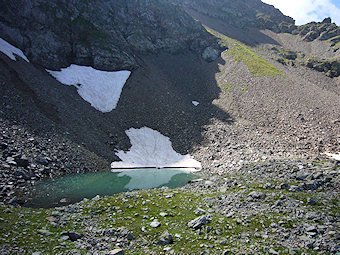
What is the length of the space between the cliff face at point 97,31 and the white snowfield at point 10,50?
2.13 metres

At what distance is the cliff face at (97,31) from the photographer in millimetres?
61719

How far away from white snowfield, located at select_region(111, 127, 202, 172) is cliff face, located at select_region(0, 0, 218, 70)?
2831cm

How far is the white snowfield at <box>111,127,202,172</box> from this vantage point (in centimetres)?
4612

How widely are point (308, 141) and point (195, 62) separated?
55081 mm

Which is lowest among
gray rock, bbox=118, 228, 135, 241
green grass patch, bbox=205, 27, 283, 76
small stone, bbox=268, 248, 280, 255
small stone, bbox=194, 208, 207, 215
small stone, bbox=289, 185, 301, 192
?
gray rock, bbox=118, 228, 135, 241

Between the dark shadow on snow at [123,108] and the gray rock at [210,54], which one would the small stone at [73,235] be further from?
the gray rock at [210,54]

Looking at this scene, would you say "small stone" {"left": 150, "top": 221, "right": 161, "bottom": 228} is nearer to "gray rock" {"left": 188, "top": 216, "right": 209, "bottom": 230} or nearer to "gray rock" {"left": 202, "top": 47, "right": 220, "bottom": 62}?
"gray rock" {"left": 188, "top": 216, "right": 209, "bottom": 230}

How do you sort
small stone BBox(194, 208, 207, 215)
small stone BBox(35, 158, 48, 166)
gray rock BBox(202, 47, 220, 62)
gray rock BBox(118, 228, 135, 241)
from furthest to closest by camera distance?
gray rock BBox(202, 47, 220, 62)
small stone BBox(35, 158, 48, 166)
small stone BBox(194, 208, 207, 215)
gray rock BBox(118, 228, 135, 241)

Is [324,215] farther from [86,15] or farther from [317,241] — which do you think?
[86,15]

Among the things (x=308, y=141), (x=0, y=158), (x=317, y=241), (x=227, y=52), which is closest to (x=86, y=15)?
(x=227, y=52)

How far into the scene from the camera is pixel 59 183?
30578mm

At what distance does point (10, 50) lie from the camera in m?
55.0

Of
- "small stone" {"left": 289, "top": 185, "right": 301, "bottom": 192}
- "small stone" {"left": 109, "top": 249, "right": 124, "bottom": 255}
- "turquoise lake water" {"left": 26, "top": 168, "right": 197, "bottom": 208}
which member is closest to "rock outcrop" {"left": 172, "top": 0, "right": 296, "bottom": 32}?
"turquoise lake water" {"left": 26, "top": 168, "right": 197, "bottom": 208}

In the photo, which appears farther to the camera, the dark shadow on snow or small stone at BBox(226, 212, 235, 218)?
the dark shadow on snow
